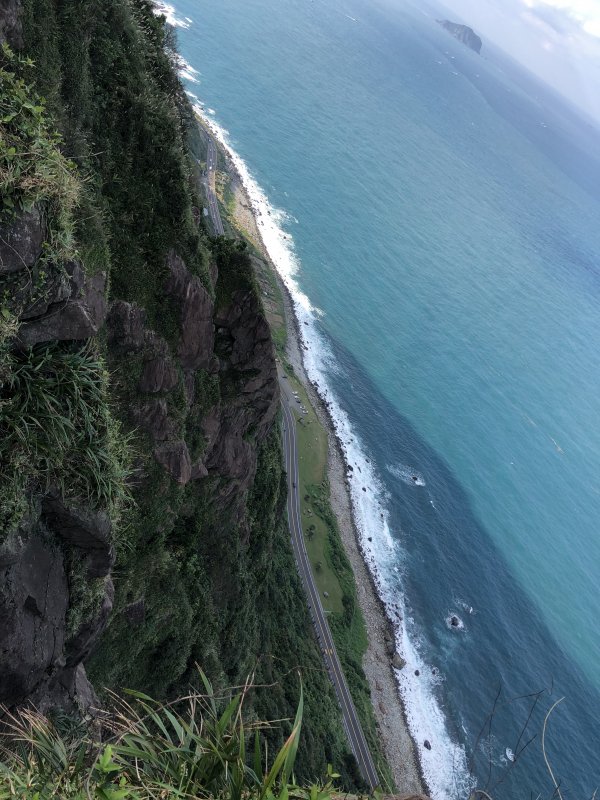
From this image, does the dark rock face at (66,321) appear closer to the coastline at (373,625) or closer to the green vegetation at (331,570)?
the coastline at (373,625)

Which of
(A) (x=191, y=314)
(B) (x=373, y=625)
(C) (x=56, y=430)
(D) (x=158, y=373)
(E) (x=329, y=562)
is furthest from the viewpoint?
(E) (x=329, y=562)

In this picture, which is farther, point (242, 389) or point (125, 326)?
point (242, 389)

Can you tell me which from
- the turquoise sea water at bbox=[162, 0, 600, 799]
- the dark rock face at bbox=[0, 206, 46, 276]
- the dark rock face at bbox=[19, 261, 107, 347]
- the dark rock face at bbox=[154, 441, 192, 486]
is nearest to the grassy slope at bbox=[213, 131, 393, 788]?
the turquoise sea water at bbox=[162, 0, 600, 799]

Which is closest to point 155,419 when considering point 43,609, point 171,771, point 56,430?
point 43,609

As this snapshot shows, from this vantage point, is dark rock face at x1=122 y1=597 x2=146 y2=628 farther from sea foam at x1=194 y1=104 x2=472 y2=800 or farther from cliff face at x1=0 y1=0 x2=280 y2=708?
sea foam at x1=194 y1=104 x2=472 y2=800

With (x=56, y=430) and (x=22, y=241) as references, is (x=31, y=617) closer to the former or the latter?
(x=56, y=430)

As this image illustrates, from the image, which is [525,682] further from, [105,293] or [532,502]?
[105,293]

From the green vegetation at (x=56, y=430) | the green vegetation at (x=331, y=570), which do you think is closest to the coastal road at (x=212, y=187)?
the green vegetation at (x=331, y=570)
